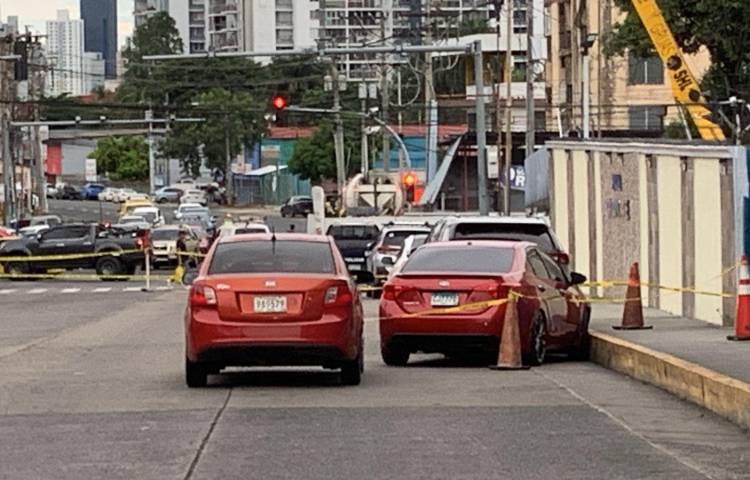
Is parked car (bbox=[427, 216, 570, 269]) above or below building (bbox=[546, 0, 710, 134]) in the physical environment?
below

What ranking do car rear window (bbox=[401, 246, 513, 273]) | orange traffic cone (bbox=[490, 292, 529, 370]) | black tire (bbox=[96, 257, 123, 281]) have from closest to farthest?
orange traffic cone (bbox=[490, 292, 529, 370])
car rear window (bbox=[401, 246, 513, 273])
black tire (bbox=[96, 257, 123, 281])

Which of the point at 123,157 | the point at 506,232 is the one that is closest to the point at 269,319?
the point at 506,232

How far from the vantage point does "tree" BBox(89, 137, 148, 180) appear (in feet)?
506

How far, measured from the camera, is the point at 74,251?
55625 millimetres

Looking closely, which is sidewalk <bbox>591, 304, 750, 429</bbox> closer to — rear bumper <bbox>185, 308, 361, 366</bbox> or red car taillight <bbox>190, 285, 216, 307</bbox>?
rear bumper <bbox>185, 308, 361, 366</bbox>

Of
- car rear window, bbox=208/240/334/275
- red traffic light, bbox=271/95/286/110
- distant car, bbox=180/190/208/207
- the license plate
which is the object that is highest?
red traffic light, bbox=271/95/286/110

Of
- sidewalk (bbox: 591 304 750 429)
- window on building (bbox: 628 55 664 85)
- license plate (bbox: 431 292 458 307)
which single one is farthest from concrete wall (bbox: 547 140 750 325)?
window on building (bbox: 628 55 664 85)

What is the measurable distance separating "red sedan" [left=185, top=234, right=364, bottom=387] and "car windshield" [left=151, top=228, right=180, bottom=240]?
143 feet

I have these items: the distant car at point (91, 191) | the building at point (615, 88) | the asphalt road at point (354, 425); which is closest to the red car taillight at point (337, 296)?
the asphalt road at point (354, 425)

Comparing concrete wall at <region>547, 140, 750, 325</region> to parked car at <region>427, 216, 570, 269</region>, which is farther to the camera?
parked car at <region>427, 216, 570, 269</region>

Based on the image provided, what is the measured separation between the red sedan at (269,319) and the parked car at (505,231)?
7.88 meters

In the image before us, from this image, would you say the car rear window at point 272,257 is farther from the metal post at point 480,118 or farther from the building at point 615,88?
the building at point 615,88

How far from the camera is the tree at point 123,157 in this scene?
15412 cm

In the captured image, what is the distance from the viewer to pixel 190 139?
4791 inches
